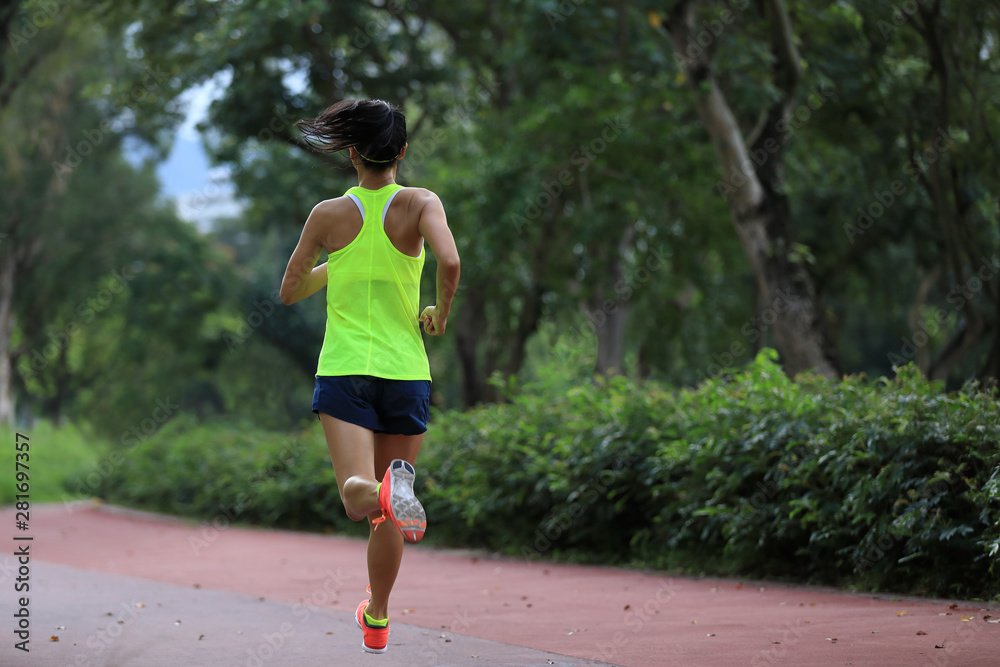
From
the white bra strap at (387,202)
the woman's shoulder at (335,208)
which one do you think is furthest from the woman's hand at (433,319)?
the woman's shoulder at (335,208)

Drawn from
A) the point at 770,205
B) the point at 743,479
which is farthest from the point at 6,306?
the point at 743,479

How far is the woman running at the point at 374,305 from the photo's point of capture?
142 inches

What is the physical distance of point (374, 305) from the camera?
3678 millimetres

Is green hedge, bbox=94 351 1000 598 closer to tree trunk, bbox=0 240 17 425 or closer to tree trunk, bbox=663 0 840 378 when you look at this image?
tree trunk, bbox=663 0 840 378

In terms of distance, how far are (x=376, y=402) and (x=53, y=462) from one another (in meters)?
19.5

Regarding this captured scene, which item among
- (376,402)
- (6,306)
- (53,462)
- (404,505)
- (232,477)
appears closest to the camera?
(404,505)

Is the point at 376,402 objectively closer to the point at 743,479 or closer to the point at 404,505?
the point at 404,505

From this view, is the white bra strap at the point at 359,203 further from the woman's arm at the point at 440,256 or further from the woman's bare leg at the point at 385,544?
the woman's bare leg at the point at 385,544

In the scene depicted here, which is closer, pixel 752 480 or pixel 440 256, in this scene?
pixel 440 256

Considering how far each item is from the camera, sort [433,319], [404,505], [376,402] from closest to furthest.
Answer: [404,505], [376,402], [433,319]

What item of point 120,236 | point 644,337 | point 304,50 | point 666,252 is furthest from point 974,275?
point 120,236

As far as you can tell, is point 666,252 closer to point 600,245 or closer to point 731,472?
point 600,245

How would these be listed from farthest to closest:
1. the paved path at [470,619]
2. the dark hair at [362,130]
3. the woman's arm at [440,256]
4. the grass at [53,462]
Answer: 1. the grass at [53,462]
2. the paved path at [470,619]
3. the dark hair at [362,130]
4. the woman's arm at [440,256]

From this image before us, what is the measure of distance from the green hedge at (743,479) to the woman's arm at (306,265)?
3.51 meters
